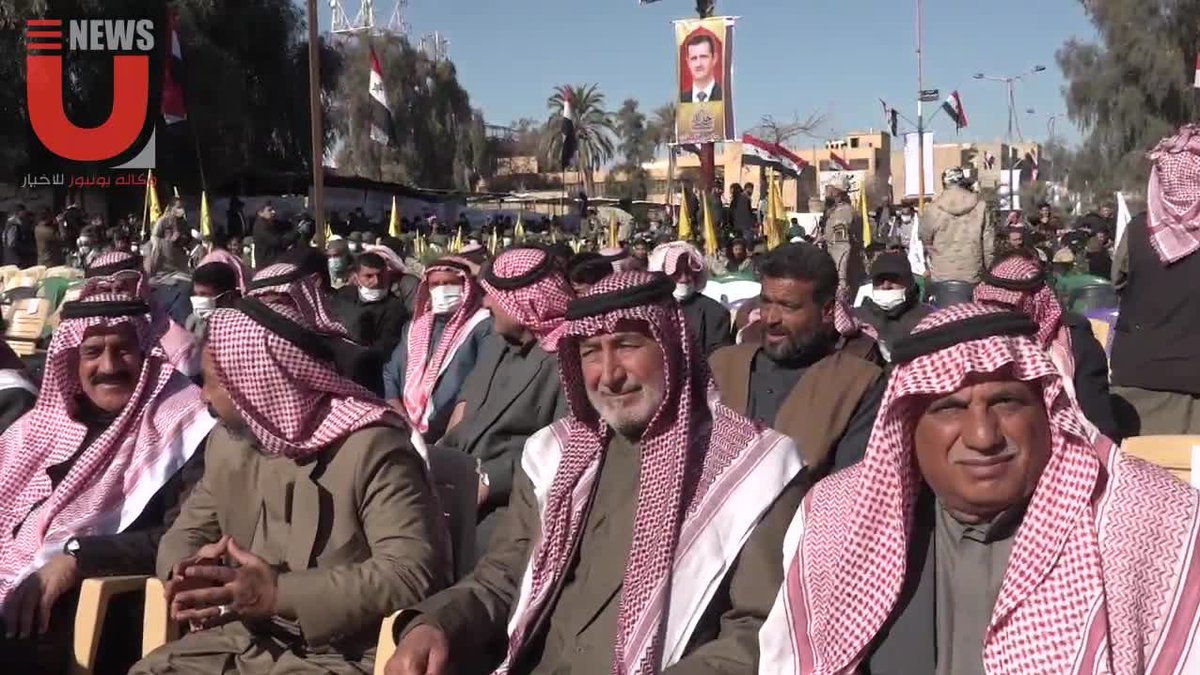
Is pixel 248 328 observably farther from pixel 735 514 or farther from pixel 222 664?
pixel 735 514

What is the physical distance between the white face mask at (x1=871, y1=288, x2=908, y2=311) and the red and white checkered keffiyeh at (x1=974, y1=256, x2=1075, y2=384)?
81cm

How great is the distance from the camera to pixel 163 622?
3.48m

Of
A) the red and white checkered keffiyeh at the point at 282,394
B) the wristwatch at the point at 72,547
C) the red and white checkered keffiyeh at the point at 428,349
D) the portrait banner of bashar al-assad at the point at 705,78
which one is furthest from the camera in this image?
the portrait banner of bashar al-assad at the point at 705,78

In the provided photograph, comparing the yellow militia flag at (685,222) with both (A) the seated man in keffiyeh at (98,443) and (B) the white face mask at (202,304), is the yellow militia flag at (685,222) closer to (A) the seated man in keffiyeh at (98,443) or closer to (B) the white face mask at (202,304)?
(B) the white face mask at (202,304)

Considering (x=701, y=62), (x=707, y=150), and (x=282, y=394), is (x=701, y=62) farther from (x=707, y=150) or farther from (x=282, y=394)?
(x=282, y=394)

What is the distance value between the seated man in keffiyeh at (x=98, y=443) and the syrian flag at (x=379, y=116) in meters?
16.0

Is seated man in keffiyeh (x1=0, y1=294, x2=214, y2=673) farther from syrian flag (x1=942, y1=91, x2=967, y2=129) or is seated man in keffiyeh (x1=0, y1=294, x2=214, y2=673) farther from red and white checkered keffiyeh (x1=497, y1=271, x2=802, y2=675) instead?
syrian flag (x1=942, y1=91, x2=967, y2=129)

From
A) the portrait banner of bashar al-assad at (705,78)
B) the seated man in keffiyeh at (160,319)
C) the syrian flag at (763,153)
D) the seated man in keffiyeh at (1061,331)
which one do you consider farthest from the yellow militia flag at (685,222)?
the syrian flag at (763,153)

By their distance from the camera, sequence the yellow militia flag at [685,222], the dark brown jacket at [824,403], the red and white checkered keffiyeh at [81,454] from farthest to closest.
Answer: the yellow militia flag at [685,222] < the dark brown jacket at [824,403] < the red and white checkered keffiyeh at [81,454]

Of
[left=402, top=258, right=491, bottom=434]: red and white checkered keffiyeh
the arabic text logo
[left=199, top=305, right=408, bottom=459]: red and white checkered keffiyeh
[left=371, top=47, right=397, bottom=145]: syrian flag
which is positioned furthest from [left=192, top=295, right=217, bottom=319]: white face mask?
the arabic text logo

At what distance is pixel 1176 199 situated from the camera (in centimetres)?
Result: 501

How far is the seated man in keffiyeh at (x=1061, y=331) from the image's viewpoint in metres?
5.05

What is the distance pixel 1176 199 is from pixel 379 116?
1696 cm

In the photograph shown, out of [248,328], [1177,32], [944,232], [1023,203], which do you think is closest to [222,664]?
[248,328]
